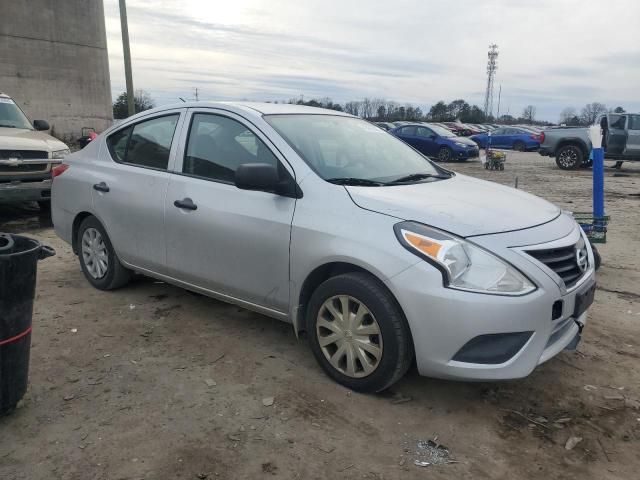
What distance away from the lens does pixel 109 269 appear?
4.91 metres

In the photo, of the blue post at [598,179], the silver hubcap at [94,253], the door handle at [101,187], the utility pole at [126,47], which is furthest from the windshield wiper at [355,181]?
the utility pole at [126,47]

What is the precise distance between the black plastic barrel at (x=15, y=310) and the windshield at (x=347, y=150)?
1.68 meters

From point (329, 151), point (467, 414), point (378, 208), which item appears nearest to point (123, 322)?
point (329, 151)

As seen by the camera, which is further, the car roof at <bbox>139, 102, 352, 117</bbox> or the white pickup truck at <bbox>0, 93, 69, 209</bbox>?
the white pickup truck at <bbox>0, 93, 69, 209</bbox>

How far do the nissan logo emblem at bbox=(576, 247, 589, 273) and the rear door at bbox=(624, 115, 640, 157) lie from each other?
52.5 feet

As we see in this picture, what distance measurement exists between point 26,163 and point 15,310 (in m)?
5.75

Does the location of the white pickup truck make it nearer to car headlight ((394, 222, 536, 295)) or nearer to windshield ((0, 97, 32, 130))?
windshield ((0, 97, 32, 130))

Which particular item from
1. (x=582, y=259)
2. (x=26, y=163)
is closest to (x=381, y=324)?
(x=582, y=259)

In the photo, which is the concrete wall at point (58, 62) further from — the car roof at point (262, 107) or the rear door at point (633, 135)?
the rear door at point (633, 135)

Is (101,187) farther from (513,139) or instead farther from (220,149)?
(513,139)

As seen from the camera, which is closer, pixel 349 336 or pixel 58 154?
pixel 349 336

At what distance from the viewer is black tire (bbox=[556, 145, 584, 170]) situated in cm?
1834

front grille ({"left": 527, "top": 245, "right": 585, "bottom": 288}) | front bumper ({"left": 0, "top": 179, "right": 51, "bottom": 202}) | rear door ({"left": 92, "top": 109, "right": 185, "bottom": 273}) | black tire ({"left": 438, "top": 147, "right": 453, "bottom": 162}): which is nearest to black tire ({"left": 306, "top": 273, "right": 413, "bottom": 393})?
front grille ({"left": 527, "top": 245, "right": 585, "bottom": 288})

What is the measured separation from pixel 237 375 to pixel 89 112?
79.0 feet
